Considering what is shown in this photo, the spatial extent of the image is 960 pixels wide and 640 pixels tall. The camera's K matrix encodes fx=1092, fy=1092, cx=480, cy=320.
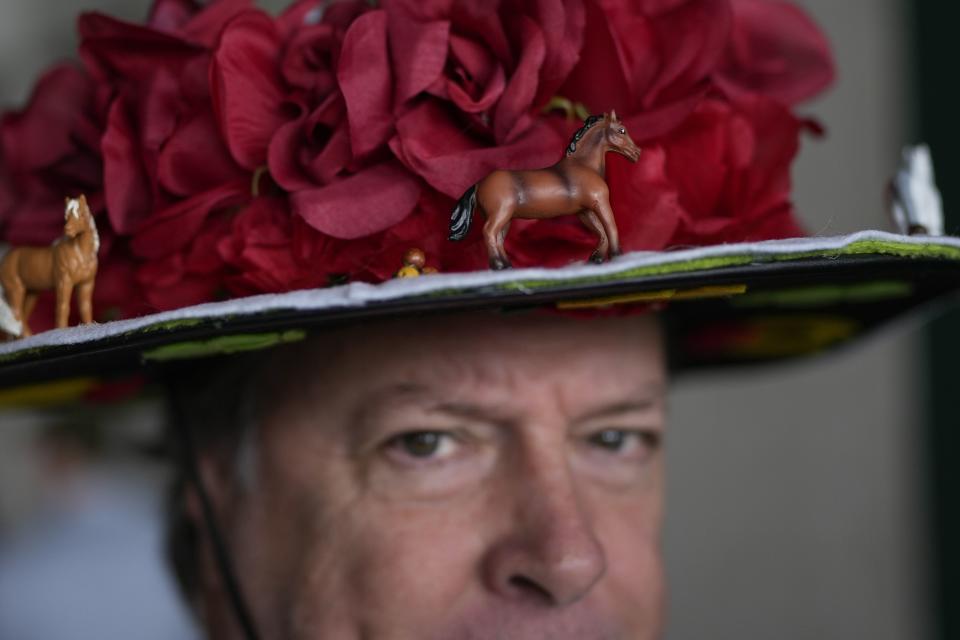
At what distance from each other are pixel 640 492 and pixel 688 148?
42 centimetres

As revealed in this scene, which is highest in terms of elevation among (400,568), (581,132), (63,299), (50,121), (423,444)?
(50,121)

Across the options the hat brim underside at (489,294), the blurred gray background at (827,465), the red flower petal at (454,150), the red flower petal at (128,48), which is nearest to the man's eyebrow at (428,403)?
the hat brim underside at (489,294)

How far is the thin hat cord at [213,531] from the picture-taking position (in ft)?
3.81

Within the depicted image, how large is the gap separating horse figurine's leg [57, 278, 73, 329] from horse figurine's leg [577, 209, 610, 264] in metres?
0.44

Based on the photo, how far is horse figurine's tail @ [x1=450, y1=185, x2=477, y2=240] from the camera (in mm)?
827

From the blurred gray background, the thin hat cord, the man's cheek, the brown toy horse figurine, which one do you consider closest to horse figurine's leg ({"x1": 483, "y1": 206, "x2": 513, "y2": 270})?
the brown toy horse figurine

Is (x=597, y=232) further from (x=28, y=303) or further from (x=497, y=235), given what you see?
(x=28, y=303)

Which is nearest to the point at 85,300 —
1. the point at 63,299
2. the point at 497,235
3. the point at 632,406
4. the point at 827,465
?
the point at 63,299

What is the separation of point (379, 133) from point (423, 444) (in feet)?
1.10

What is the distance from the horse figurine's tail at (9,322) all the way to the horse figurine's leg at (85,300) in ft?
0.20

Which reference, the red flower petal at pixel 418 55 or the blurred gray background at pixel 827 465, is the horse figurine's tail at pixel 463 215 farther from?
the blurred gray background at pixel 827 465

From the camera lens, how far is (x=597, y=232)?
0.82 metres

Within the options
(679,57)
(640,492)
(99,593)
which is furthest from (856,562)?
(679,57)

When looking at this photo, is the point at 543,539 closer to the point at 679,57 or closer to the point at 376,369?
the point at 376,369
